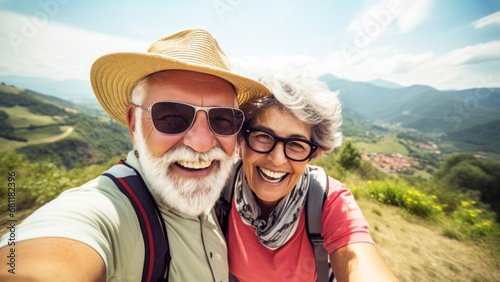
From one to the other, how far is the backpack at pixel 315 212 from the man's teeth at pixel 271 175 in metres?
0.32

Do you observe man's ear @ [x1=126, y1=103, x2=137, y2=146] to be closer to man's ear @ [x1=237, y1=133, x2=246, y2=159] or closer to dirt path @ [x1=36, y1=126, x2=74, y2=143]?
man's ear @ [x1=237, y1=133, x2=246, y2=159]

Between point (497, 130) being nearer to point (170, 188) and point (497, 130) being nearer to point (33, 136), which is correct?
point (170, 188)

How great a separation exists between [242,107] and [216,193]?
980 millimetres

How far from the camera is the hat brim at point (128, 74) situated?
1256 millimetres

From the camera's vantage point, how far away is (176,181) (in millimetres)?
1369

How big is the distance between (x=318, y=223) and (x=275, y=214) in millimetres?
405

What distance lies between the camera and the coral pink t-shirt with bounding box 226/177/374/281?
1522 mm

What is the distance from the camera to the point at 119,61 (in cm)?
133

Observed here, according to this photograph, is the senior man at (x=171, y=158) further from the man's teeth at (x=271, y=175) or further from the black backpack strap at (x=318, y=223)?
the black backpack strap at (x=318, y=223)

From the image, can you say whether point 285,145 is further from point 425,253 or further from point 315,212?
point 425,253

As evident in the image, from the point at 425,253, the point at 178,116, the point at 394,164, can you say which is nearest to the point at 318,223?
the point at 178,116

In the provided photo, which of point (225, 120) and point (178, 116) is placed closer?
point (178, 116)

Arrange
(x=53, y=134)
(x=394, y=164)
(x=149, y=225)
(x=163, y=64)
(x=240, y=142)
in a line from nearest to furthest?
(x=149, y=225) < (x=163, y=64) < (x=240, y=142) < (x=53, y=134) < (x=394, y=164)

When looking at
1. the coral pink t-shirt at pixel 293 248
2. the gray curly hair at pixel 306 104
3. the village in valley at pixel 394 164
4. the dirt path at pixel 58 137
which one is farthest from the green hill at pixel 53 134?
the village in valley at pixel 394 164
